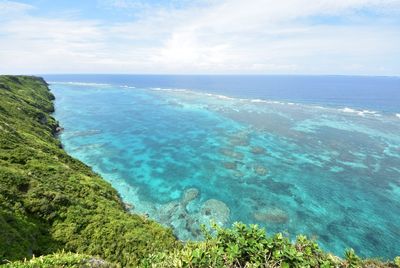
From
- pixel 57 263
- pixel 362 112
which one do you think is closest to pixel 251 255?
pixel 57 263

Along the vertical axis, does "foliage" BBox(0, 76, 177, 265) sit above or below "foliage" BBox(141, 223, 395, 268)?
below

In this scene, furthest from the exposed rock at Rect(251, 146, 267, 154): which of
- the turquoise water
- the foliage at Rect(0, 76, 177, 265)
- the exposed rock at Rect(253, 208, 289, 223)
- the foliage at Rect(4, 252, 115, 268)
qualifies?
the foliage at Rect(4, 252, 115, 268)

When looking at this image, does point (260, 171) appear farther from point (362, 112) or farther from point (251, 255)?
point (362, 112)

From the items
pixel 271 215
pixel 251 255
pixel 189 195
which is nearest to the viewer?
pixel 251 255

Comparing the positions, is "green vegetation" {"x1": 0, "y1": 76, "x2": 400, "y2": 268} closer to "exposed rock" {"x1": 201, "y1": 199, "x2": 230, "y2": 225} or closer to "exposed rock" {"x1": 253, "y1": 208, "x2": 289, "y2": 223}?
"exposed rock" {"x1": 201, "y1": 199, "x2": 230, "y2": 225}

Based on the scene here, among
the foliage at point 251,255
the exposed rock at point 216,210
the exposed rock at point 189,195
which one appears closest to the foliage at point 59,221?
the exposed rock at point 216,210

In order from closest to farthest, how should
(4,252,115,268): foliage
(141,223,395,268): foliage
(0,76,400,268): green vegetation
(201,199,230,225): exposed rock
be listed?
(141,223,395,268): foliage → (0,76,400,268): green vegetation → (4,252,115,268): foliage → (201,199,230,225): exposed rock
